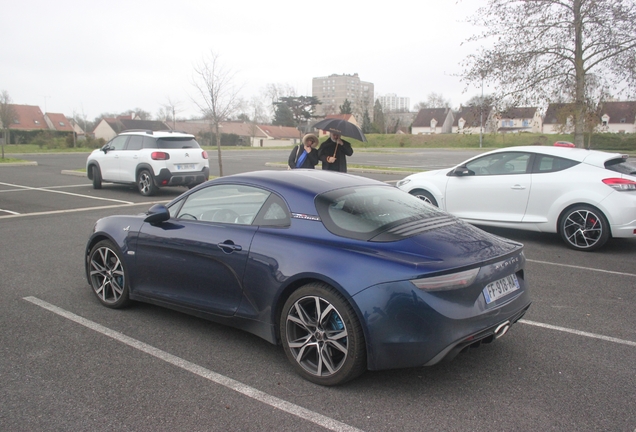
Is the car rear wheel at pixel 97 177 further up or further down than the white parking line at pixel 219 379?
further up

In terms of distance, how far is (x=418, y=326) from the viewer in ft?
10.7

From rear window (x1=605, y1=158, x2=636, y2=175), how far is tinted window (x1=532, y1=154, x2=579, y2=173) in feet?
1.49

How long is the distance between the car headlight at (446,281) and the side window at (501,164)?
18.8 feet

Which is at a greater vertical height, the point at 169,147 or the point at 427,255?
the point at 169,147

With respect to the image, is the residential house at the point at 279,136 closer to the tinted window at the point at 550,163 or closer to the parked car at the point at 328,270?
the tinted window at the point at 550,163

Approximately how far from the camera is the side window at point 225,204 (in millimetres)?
4254

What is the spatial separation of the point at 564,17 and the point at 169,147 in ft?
39.2

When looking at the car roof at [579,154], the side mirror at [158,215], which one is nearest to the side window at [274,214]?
the side mirror at [158,215]

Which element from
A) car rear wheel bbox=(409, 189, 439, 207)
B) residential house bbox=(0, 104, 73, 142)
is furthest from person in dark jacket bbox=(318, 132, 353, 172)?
residential house bbox=(0, 104, 73, 142)

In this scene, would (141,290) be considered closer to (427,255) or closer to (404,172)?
(427,255)

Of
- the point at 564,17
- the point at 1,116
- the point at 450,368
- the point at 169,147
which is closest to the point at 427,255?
the point at 450,368

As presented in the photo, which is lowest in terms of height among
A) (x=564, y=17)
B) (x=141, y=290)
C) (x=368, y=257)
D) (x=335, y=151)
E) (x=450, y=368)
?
(x=450, y=368)

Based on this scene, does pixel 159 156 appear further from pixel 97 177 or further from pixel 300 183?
pixel 300 183

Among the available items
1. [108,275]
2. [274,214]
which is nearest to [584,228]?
[274,214]
